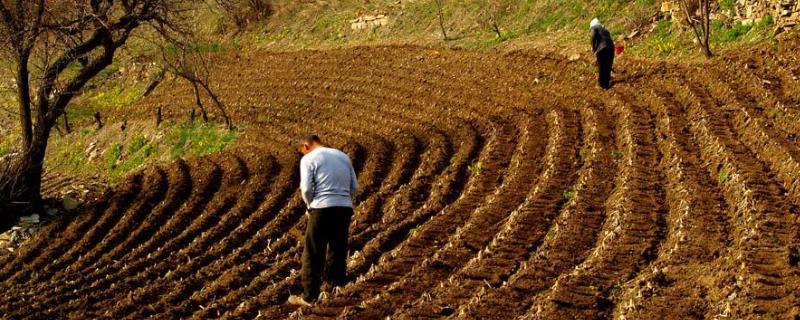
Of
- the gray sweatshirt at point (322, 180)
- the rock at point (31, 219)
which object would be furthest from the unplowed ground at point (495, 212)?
the rock at point (31, 219)

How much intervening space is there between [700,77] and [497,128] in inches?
155

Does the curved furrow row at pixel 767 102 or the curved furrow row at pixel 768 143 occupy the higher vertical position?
the curved furrow row at pixel 767 102

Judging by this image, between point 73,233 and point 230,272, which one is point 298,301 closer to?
point 230,272

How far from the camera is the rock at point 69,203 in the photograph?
1841 centimetres

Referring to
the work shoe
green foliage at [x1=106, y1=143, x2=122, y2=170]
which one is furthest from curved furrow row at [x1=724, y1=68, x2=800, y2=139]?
green foliage at [x1=106, y1=143, x2=122, y2=170]

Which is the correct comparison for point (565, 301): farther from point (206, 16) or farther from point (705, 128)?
point (206, 16)

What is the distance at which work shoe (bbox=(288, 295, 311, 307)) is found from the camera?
27.8ft

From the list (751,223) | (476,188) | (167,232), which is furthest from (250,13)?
(751,223)

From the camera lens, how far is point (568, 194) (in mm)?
11070

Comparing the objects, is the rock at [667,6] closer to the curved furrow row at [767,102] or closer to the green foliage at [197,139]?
the curved furrow row at [767,102]

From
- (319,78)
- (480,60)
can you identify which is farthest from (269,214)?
(319,78)

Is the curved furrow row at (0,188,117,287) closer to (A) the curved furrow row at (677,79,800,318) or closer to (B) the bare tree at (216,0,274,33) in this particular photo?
(A) the curved furrow row at (677,79,800,318)

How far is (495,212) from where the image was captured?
35.4 ft

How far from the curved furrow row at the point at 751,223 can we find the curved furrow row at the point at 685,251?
150mm
